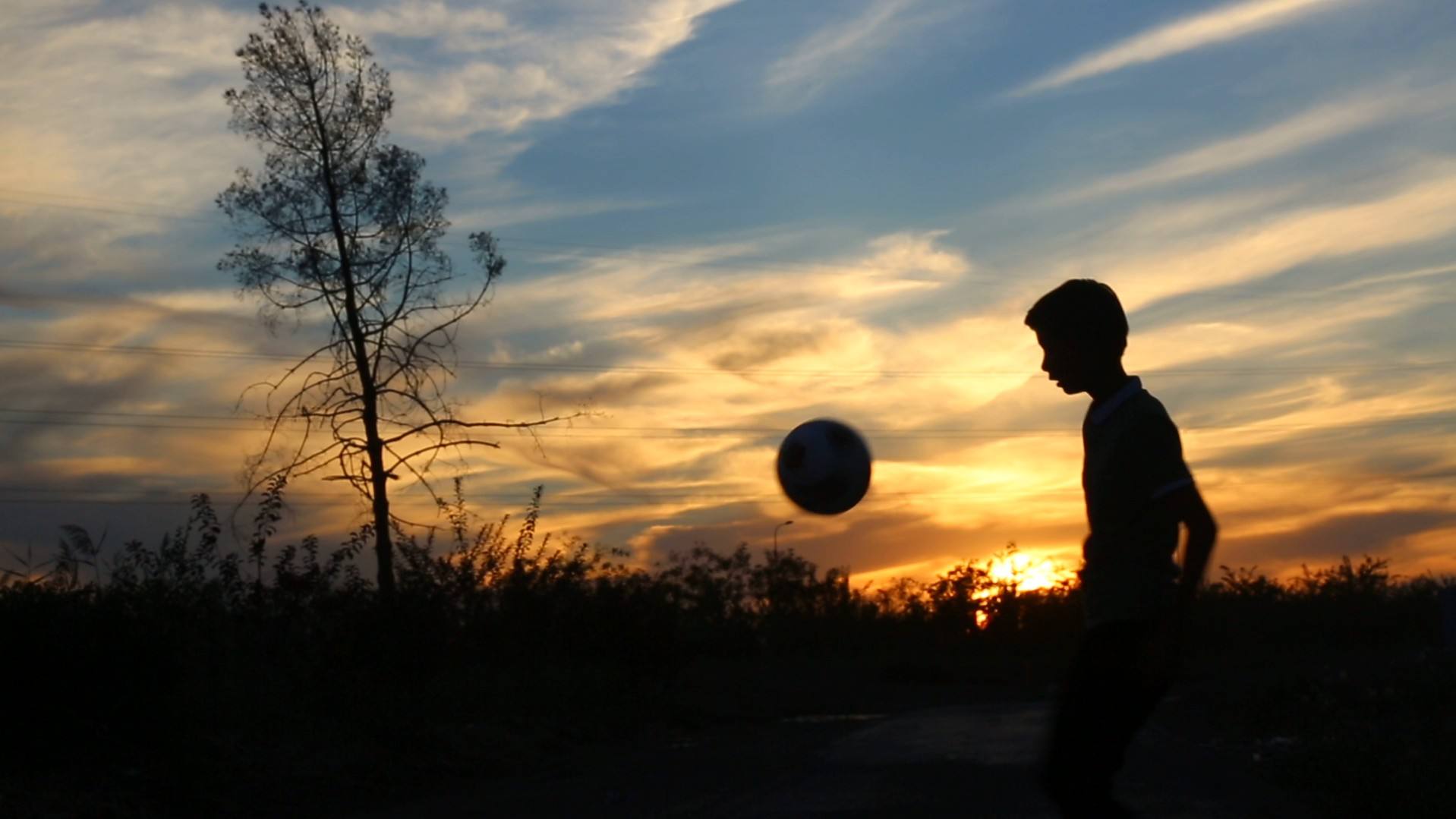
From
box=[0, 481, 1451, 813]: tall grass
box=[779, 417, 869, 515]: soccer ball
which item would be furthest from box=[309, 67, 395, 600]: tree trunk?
box=[779, 417, 869, 515]: soccer ball

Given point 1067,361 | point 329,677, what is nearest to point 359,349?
point 329,677

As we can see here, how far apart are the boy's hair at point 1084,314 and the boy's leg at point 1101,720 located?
982 millimetres

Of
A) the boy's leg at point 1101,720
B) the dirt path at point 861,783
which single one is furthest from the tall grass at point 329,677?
the boy's leg at point 1101,720

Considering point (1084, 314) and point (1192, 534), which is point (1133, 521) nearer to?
point (1192, 534)

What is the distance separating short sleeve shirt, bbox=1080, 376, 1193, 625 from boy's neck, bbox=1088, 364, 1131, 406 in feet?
0.46

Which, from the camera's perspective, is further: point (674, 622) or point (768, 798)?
point (674, 622)

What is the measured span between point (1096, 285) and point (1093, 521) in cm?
81

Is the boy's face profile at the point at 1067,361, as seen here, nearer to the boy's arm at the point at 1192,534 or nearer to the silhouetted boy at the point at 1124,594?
the silhouetted boy at the point at 1124,594

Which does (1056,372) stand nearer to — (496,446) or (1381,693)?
(1381,693)

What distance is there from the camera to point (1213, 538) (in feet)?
16.0

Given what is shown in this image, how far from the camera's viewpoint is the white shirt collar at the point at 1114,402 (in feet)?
16.9

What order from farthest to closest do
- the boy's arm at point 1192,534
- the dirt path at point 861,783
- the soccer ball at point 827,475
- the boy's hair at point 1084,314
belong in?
1. the soccer ball at point 827,475
2. the dirt path at point 861,783
3. the boy's hair at point 1084,314
4. the boy's arm at point 1192,534

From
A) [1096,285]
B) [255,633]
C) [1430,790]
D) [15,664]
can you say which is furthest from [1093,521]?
[255,633]

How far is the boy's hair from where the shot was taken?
5.18 m
